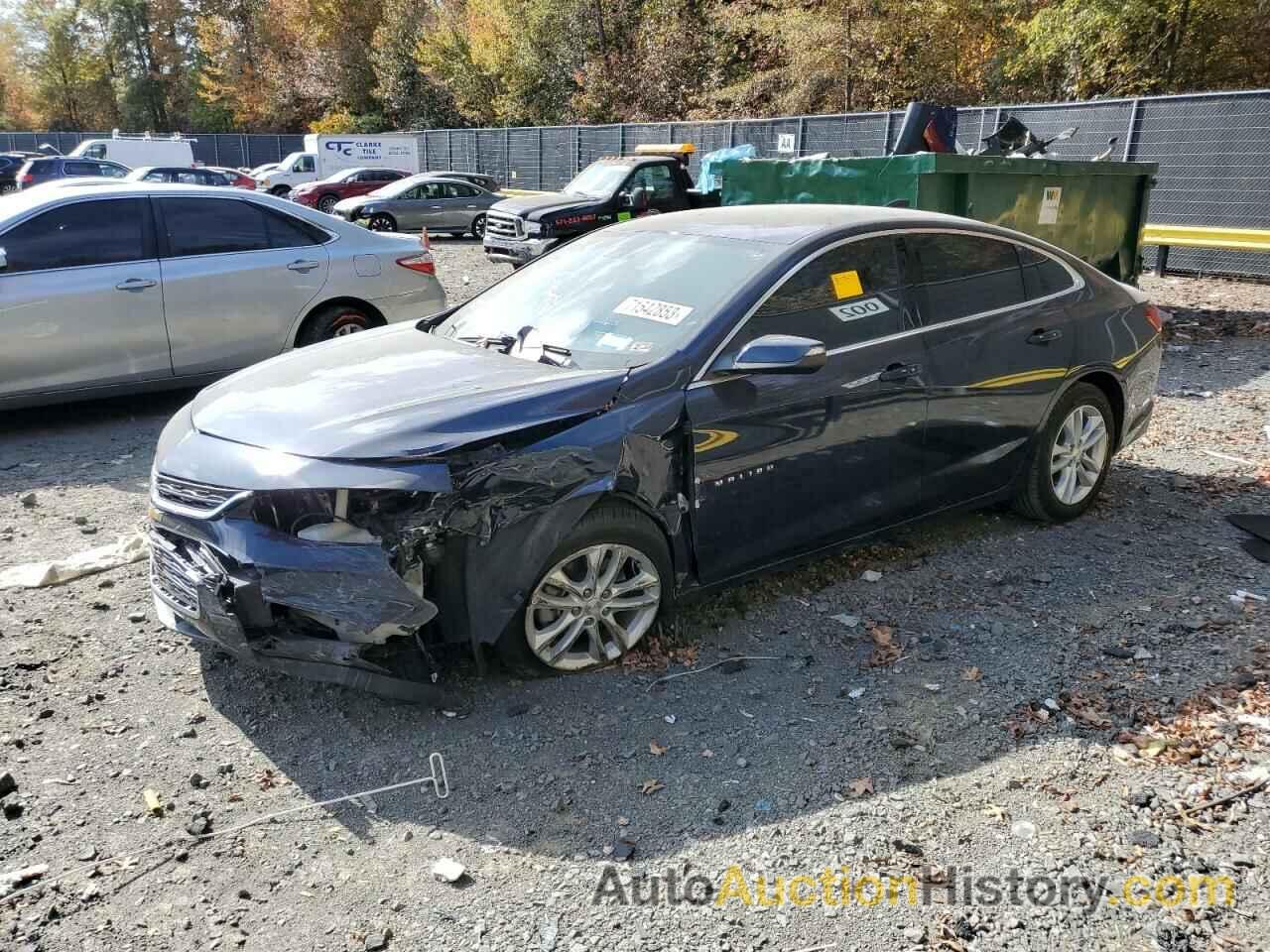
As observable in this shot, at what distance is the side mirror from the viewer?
3.82 meters

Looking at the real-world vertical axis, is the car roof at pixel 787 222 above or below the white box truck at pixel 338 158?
above

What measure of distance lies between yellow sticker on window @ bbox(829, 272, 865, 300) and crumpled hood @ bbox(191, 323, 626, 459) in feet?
3.83

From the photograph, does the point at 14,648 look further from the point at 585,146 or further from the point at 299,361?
the point at 585,146

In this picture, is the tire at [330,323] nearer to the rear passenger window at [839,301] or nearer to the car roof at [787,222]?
the car roof at [787,222]

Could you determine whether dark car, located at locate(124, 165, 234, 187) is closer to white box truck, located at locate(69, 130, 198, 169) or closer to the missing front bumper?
white box truck, located at locate(69, 130, 198, 169)

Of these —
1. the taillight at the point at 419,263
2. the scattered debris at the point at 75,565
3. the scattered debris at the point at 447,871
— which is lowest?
the scattered debris at the point at 75,565

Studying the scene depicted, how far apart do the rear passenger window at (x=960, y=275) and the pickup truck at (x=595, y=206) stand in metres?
11.3

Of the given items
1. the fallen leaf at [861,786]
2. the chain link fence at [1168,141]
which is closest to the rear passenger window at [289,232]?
the fallen leaf at [861,786]

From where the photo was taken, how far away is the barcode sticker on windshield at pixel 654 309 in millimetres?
4062

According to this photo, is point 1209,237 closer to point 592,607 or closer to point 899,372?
point 899,372

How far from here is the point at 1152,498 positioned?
5.77 meters

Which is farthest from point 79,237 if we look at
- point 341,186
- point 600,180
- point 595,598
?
point 341,186

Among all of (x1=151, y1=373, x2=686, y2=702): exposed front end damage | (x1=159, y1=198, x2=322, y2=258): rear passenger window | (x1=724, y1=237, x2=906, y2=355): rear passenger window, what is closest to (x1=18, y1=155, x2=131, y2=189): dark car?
(x1=159, y1=198, x2=322, y2=258): rear passenger window

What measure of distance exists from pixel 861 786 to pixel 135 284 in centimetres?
600
